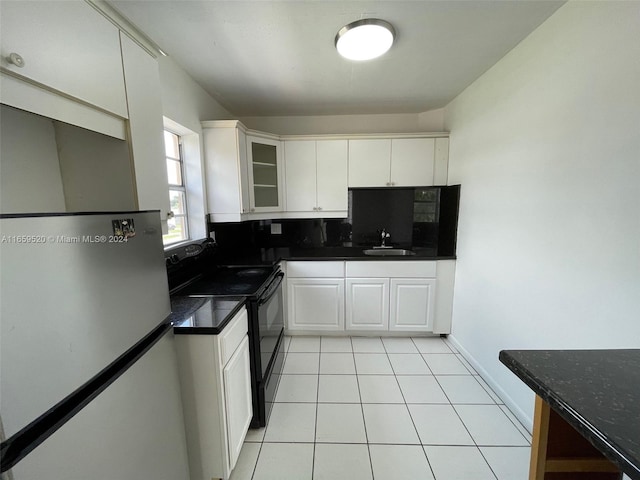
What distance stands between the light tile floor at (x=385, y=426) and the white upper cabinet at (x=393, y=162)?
179cm

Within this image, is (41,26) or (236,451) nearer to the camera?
(41,26)

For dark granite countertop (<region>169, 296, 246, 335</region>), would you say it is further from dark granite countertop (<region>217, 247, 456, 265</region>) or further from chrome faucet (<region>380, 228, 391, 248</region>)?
chrome faucet (<region>380, 228, 391, 248</region>)

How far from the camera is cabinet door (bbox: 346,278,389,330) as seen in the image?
270 centimetres

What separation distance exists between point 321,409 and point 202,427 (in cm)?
87

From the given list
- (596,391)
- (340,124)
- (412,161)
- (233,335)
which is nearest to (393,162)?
(412,161)

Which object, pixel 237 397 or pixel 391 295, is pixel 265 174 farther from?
pixel 237 397

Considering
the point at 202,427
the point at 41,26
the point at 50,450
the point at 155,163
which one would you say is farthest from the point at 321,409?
the point at 41,26

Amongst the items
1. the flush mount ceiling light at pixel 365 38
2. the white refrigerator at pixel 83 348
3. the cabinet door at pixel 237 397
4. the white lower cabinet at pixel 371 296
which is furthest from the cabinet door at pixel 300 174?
the white refrigerator at pixel 83 348

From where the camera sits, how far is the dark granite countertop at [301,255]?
2406mm

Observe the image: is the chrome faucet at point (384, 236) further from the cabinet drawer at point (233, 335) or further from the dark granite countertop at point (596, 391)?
the dark granite countertop at point (596, 391)

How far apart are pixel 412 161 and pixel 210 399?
268 cm

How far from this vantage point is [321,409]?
1812 millimetres

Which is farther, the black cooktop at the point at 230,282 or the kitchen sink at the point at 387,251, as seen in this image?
the kitchen sink at the point at 387,251

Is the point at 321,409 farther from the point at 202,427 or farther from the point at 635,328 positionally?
the point at 635,328
